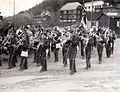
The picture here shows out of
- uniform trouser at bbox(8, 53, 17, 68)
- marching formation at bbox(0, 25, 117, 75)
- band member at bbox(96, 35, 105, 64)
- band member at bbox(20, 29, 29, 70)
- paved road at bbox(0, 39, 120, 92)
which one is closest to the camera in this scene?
paved road at bbox(0, 39, 120, 92)

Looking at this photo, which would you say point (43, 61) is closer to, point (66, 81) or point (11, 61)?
point (11, 61)

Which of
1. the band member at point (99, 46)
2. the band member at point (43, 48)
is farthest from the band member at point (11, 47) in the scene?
the band member at point (99, 46)

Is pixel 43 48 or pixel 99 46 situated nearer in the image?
pixel 43 48

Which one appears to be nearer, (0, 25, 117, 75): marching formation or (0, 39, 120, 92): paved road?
(0, 39, 120, 92): paved road

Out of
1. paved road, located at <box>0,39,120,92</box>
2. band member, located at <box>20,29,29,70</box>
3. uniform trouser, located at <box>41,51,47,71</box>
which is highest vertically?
band member, located at <box>20,29,29,70</box>

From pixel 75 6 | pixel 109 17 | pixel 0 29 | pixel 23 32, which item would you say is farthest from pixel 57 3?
pixel 23 32

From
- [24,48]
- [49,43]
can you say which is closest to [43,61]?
[49,43]

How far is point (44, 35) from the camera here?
14.7 metres

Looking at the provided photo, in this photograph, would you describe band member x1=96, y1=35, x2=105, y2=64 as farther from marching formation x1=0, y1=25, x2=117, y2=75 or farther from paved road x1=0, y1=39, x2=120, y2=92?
paved road x1=0, y1=39, x2=120, y2=92

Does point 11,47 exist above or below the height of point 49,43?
below

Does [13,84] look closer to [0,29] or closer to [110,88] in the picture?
[110,88]

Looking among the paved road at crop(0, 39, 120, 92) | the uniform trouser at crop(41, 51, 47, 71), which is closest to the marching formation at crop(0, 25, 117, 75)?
the uniform trouser at crop(41, 51, 47, 71)

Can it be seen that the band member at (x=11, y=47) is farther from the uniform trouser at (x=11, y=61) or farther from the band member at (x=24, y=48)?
the band member at (x=24, y=48)

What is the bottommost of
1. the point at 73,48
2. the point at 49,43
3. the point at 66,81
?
the point at 66,81
